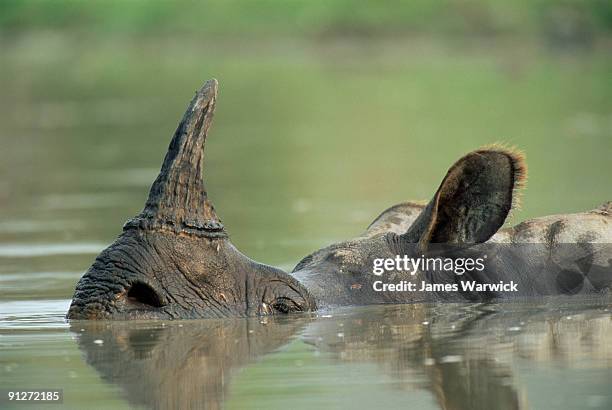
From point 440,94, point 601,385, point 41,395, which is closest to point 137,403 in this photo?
point 41,395

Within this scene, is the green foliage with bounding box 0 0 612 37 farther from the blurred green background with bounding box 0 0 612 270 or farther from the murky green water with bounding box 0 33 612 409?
the murky green water with bounding box 0 33 612 409

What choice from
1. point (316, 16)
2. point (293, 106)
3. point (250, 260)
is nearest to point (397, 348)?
point (250, 260)

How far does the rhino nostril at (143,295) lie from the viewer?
8.01m

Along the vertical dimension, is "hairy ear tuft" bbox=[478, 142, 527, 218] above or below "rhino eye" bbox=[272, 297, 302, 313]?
above

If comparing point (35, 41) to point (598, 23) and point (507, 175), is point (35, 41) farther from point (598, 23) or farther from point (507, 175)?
point (507, 175)

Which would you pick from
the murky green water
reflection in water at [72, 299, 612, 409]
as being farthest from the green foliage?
reflection in water at [72, 299, 612, 409]

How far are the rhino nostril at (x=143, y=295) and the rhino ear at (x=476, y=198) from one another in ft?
4.68

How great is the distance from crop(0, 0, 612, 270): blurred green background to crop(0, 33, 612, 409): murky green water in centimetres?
8

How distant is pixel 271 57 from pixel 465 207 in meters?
38.4

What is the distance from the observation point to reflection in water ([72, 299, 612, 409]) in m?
6.92

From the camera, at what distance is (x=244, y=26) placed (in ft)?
165

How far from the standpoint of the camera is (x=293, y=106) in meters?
29.3

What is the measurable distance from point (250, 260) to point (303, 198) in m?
7.80

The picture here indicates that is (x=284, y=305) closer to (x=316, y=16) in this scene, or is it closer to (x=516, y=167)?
(x=516, y=167)
